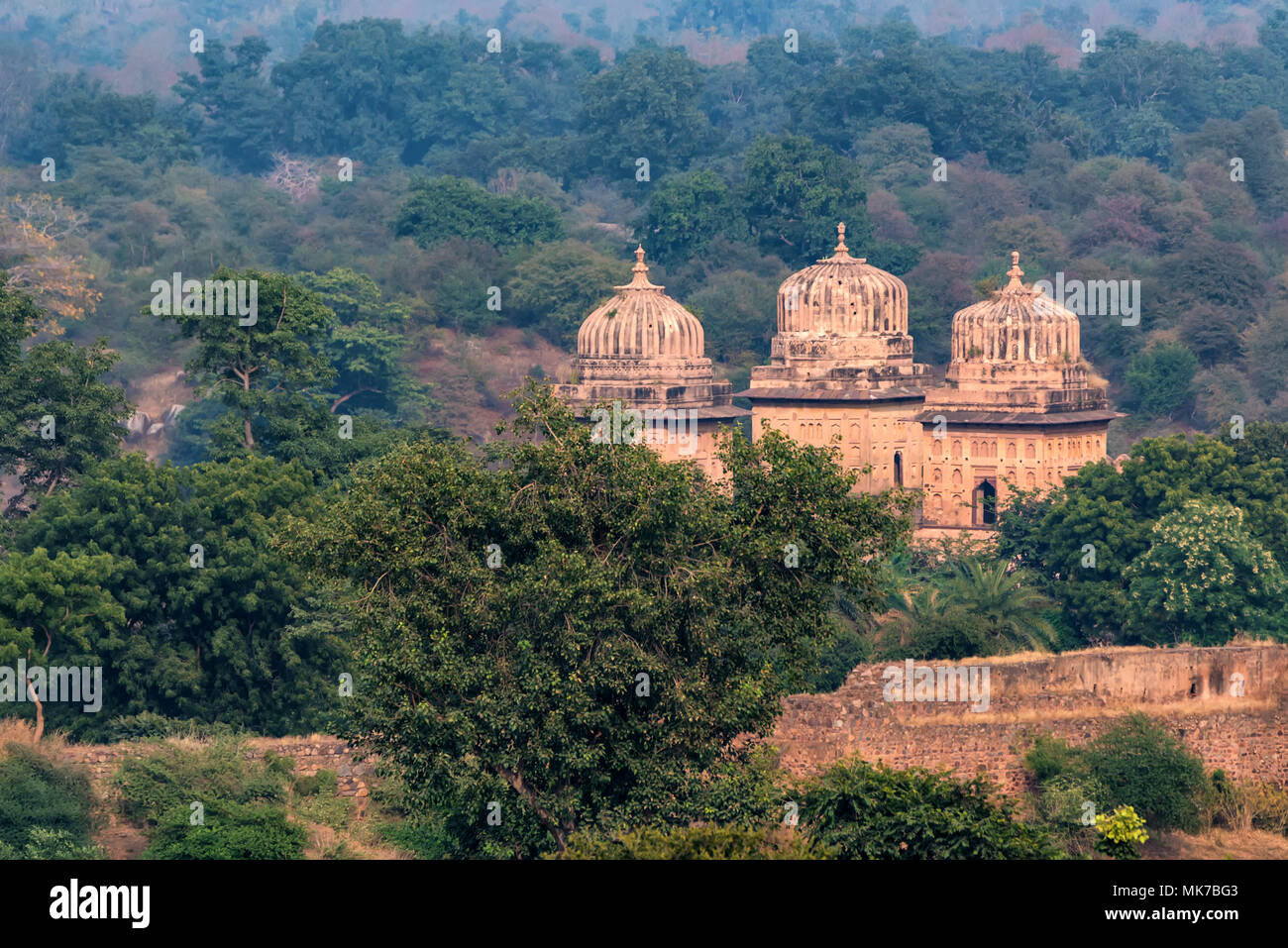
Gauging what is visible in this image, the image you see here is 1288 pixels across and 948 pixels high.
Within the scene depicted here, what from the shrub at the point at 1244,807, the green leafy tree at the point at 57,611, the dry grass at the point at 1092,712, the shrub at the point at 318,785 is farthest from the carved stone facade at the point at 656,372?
the shrub at the point at 318,785

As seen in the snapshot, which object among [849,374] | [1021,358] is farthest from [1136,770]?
[849,374]

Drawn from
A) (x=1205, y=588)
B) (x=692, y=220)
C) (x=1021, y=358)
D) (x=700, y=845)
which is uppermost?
(x=692, y=220)

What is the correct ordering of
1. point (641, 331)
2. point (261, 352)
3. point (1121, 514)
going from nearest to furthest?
1. point (1121, 514)
2. point (261, 352)
3. point (641, 331)

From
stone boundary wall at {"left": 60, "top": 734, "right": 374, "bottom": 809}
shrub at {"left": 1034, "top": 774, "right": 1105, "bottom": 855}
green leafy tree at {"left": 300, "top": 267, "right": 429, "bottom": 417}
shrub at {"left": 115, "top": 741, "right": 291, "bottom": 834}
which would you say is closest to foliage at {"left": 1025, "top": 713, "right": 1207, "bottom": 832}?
shrub at {"left": 1034, "top": 774, "right": 1105, "bottom": 855}

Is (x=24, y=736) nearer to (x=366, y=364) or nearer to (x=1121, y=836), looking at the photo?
(x=1121, y=836)

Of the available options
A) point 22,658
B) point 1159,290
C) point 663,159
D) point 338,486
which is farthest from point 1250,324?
point 22,658

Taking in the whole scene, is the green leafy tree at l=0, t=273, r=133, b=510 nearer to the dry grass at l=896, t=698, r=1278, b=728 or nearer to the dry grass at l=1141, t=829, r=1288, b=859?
the dry grass at l=896, t=698, r=1278, b=728

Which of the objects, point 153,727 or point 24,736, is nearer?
point 24,736

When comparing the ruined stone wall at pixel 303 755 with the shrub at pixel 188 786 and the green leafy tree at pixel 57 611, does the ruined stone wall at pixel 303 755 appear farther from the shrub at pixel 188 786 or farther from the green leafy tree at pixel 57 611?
the green leafy tree at pixel 57 611
